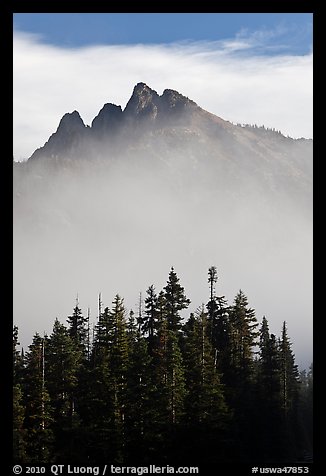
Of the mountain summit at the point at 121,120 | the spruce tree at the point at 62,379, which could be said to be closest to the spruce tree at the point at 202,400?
the spruce tree at the point at 62,379

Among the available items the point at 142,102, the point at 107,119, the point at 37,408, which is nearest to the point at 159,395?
the point at 37,408

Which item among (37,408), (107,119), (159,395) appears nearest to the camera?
(37,408)

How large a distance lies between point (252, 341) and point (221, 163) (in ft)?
60.3

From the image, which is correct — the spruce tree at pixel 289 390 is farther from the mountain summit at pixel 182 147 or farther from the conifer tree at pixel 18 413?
the conifer tree at pixel 18 413

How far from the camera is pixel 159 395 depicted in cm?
2098

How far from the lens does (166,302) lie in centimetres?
2425

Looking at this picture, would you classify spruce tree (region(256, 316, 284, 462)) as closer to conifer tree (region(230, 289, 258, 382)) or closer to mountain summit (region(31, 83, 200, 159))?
conifer tree (region(230, 289, 258, 382))

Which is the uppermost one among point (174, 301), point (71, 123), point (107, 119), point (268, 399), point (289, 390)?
point (107, 119)

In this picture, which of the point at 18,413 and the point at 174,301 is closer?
the point at 18,413

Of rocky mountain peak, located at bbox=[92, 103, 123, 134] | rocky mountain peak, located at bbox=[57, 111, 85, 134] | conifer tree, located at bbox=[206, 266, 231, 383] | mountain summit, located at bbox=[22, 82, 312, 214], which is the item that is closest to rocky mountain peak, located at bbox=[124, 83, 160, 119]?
mountain summit, located at bbox=[22, 82, 312, 214]

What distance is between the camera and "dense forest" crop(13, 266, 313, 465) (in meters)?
20.1

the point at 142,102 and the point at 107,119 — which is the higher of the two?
the point at 142,102

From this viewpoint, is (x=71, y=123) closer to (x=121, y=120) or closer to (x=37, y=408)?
(x=121, y=120)
